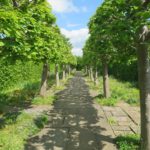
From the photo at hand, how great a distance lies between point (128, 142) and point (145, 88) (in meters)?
2.07

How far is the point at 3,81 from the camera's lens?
21.2 metres

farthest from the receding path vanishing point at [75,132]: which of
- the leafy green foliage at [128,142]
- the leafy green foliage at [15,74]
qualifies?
the leafy green foliage at [15,74]

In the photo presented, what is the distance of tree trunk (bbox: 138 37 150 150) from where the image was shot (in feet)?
23.2

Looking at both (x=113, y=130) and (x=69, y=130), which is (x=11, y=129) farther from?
(x=113, y=130)

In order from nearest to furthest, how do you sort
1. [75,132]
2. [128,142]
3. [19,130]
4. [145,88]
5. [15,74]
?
[145,88]
[128,142]
[19,130]
[75,132]
[15,74]

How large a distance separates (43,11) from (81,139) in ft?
20.3

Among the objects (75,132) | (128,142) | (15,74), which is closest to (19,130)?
(75,132)

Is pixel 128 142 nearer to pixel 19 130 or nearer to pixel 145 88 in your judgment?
pixel 145 88

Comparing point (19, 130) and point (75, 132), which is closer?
point (19, 130)

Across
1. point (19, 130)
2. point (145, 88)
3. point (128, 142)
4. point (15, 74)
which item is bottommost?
point (128, 142)

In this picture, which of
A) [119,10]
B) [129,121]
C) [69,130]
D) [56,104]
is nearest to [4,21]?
[119,10]

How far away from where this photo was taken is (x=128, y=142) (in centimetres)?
843

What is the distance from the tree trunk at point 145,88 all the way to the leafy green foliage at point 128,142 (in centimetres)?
83

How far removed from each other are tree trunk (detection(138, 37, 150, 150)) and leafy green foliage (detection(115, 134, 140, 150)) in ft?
2.72
